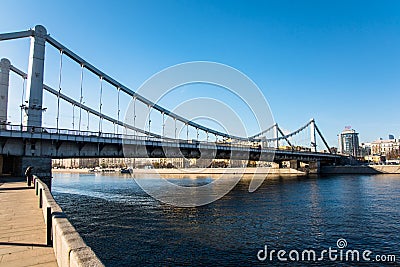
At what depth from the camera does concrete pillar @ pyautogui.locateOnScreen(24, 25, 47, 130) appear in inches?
1271

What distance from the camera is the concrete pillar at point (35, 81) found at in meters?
32.3

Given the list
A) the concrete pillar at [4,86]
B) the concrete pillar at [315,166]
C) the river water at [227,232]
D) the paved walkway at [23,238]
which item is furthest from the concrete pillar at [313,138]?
the paved walkway at [23,238]

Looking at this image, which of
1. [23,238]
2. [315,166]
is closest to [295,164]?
[315,166]

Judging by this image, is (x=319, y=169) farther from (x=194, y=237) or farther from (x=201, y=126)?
(x=194, y=237)

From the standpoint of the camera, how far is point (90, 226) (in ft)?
56.3

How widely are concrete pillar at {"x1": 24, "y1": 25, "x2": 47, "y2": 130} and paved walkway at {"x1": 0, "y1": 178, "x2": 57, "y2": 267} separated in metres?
22.9

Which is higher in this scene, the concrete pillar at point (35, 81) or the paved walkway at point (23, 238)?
the concrete pillar at point (35, 81)

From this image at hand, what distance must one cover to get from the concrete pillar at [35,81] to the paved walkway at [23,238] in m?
22.9

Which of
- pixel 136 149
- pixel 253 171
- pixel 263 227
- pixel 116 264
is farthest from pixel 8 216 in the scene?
pixel 253 171

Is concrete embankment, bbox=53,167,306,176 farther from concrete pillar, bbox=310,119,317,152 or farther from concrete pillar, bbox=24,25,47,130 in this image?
concrete pillar, bbox=24,25,47,130

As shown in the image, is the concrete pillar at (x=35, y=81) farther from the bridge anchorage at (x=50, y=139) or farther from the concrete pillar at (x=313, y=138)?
the concrete pillar at (x=313, y=138)

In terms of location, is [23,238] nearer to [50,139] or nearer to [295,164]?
[50,139]

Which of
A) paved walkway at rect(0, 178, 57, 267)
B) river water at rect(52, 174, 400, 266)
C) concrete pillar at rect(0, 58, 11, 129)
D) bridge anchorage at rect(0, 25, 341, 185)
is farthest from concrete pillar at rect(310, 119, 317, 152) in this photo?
paved walkway at rect(0, 178, 57, 267)

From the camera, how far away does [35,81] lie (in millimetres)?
33562
